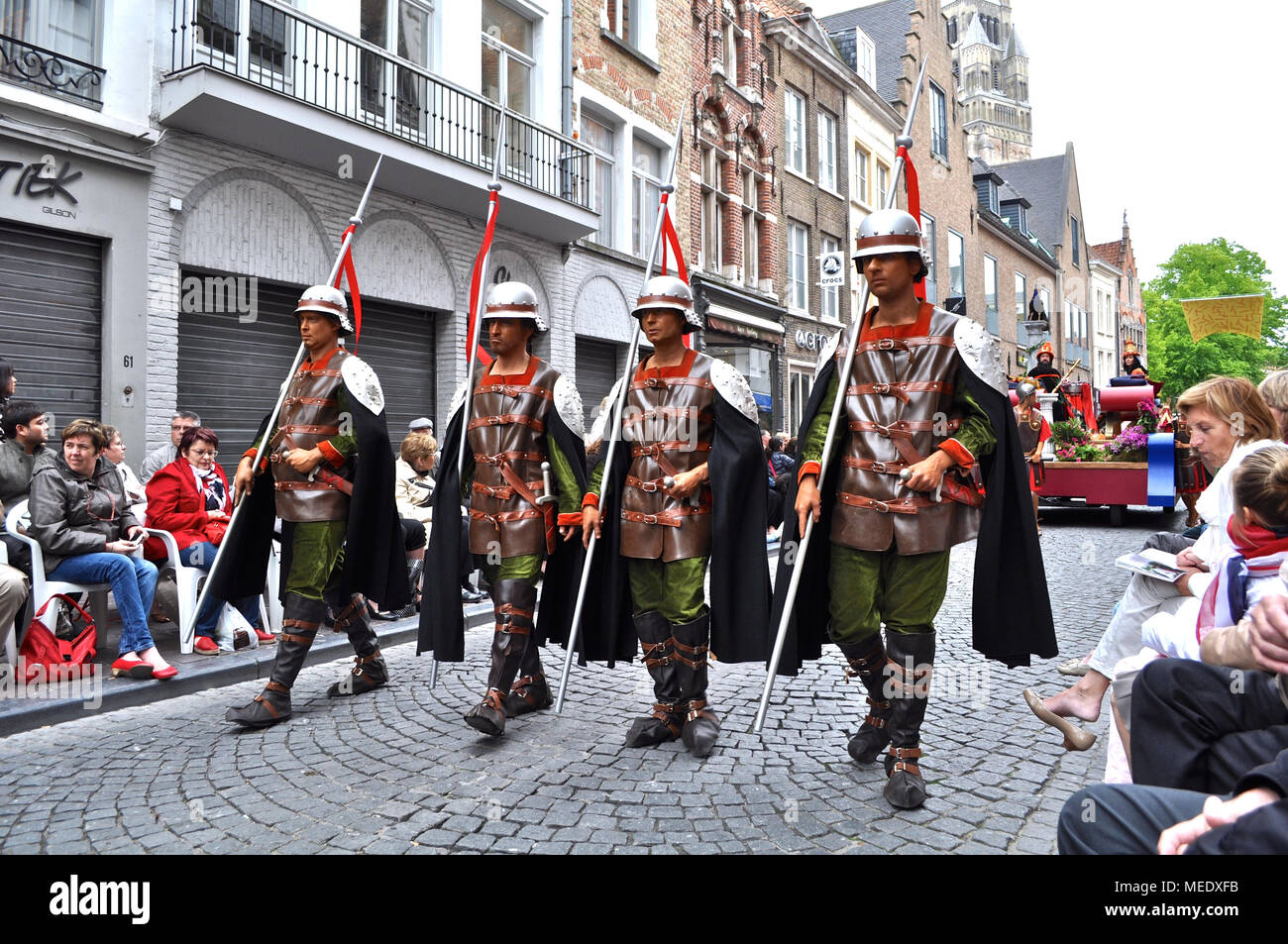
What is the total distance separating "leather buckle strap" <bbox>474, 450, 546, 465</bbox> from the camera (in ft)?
14.5

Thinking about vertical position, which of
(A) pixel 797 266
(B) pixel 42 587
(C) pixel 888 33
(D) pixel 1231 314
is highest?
(C) pixel 888 33

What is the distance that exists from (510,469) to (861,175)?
2431 cm

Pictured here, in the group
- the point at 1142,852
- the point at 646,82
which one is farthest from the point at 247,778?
the point at 646,82

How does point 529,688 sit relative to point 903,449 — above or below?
below

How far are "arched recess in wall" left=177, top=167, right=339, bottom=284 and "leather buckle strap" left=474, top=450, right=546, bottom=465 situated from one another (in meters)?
6.21

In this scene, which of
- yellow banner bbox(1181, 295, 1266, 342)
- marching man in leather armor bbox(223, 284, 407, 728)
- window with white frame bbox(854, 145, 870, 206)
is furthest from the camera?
window with white frame bbox(854, 145, 870, 206)

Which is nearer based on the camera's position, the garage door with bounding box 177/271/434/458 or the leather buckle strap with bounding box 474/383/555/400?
the leather buckle strap with bounding box 474/383/555/400

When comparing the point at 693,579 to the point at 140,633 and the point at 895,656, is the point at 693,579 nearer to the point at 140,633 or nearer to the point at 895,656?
the point at 895,656

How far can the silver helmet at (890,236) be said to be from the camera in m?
3.48

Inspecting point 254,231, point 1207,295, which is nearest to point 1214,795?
point 254,231

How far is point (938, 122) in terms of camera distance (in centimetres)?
3216

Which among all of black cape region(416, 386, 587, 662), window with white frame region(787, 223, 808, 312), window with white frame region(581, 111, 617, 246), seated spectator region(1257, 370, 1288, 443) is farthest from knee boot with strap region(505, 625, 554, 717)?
window with white frame region(787, 223, 808, 312)

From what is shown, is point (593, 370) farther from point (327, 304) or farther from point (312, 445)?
point (312, 445)

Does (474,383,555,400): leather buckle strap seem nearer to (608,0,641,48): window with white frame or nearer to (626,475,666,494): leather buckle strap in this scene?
(626,475,666,494): leather buckle strap
